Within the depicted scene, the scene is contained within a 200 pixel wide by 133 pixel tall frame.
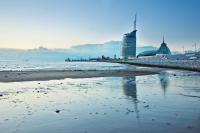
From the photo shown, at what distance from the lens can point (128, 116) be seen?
14055 millimetres

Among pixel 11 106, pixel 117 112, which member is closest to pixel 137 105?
pixel 117 112

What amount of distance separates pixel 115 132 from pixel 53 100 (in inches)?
376

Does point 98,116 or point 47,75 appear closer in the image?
point 98,116

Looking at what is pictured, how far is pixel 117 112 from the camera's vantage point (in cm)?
1521

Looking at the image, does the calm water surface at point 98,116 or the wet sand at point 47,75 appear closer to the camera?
the calm water surface at point 98,116

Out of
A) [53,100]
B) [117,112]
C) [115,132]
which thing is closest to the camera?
[115,132]

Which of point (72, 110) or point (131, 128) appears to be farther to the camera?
point (72, 110)

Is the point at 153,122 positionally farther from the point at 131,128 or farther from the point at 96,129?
the point at 96,129

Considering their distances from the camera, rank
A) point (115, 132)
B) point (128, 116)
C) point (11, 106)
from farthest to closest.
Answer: point (11, 106) → point (128, 116) → point (115, 132)

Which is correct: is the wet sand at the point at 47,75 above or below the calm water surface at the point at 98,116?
below

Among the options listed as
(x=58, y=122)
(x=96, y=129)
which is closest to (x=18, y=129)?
(x=58, y=122)

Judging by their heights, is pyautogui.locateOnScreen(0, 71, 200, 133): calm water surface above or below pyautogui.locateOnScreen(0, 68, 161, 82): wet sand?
→ above

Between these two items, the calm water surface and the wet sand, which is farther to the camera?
the wet sand

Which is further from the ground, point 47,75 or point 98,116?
point 98,116
